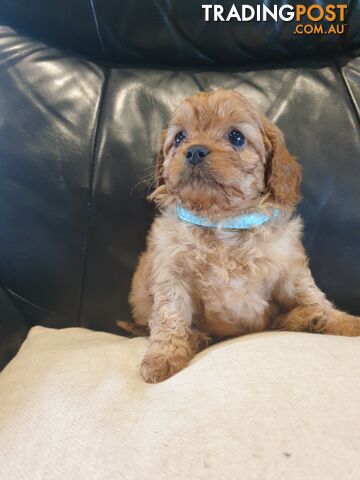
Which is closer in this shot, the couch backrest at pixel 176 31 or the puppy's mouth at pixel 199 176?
the puppy's mouth at pixel 199 176

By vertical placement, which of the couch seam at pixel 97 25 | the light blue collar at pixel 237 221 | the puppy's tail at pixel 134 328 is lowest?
the puppy's tail at pixel 134 328

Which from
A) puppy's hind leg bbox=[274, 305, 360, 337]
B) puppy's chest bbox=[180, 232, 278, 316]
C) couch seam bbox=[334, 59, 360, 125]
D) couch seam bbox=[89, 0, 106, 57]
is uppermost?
couch seam bbox=[89, 0, 106, 57]

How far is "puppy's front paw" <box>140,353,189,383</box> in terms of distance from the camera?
1.23 metres

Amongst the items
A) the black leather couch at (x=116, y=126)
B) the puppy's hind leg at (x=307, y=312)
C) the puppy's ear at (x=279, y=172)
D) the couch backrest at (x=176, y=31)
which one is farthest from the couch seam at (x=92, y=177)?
the puppy's hind leg at (x=307, y=312)

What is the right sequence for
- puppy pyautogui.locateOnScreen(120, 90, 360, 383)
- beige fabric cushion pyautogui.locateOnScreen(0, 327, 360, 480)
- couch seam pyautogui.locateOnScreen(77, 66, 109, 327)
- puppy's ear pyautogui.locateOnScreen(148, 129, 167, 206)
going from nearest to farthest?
beige fabric cushion pyautogui.locateOnScreen(0, 327, 360, 480) < puppy pyautogui.locateOnScreen(120, 90, 360, 383) < puppy's ear pyautogui.locateOnScreen(148, 129, 167, 206) < couch seam pyautogui.locateOnScreen(77, 66, 109, 327)

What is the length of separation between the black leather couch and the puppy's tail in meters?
0.06

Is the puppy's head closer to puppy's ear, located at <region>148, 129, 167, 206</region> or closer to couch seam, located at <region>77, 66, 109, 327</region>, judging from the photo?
puppy's ear, located at <region>148, 129, 167, 206</region>

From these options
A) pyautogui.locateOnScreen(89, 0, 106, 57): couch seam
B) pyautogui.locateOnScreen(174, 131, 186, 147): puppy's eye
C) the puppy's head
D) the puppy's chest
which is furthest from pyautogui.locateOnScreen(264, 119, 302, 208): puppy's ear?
pyautogui.locateOnScreen(89, 0, 106, 57): couch seam

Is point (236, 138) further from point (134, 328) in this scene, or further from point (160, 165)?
point (134, 328)

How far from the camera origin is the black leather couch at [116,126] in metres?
1.56

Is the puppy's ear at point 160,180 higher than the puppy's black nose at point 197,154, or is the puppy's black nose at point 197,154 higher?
the puppy's black nose at point 197,154

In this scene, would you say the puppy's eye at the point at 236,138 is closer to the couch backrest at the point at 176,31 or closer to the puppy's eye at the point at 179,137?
the puppy's eye at the point at 179,137

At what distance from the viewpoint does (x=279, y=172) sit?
4.48 ft

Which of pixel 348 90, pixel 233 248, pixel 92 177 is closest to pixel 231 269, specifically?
pixel 233 248
